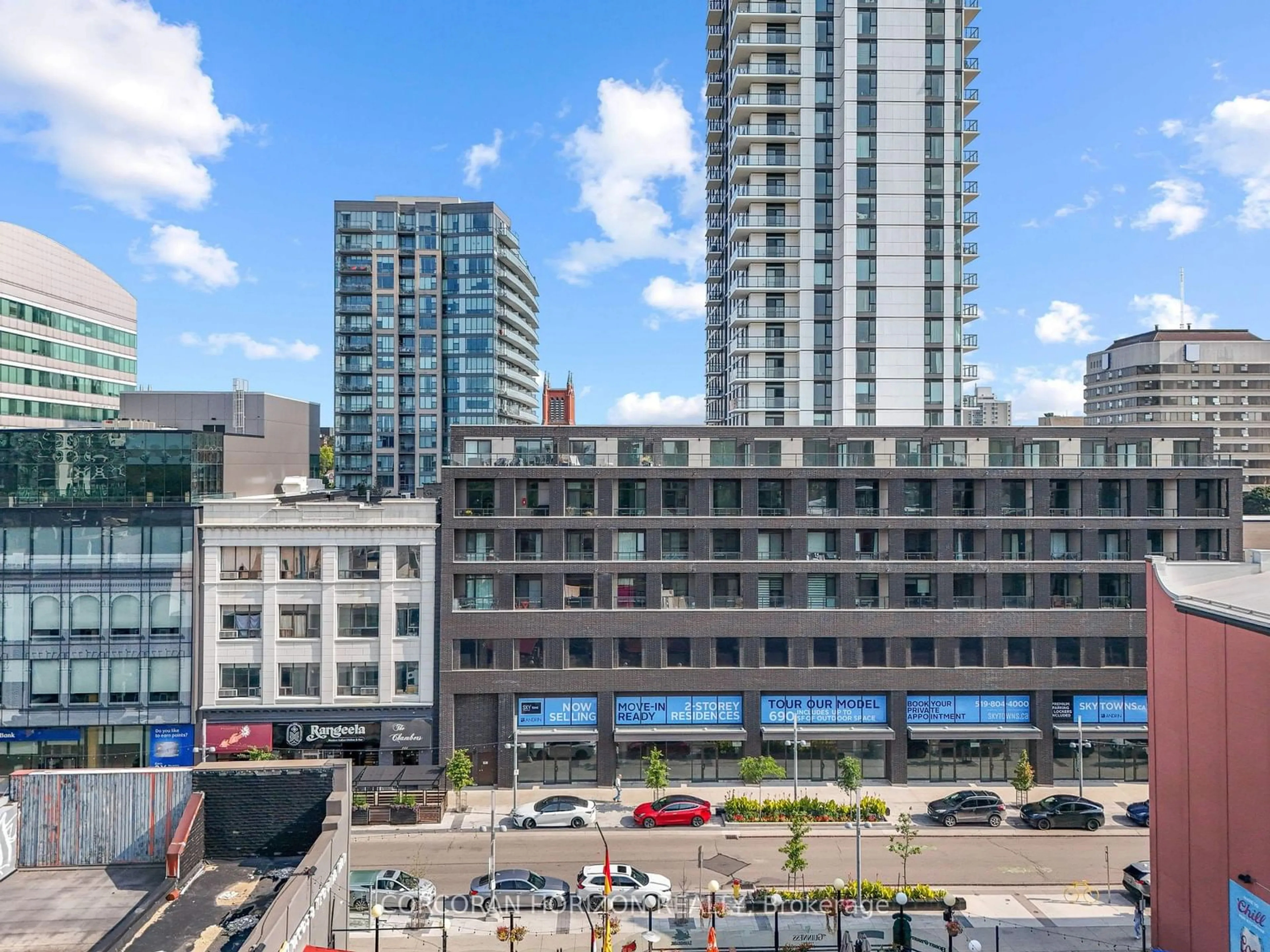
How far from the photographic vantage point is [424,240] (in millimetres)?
122750

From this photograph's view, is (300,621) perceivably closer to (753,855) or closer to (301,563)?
(301,563)

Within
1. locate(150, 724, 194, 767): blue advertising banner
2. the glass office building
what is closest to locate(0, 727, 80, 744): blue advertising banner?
locate(150, 724, 194, 767): blue advertising banner

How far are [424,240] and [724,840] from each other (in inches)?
3972

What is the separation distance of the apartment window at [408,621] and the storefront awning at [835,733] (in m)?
19.6

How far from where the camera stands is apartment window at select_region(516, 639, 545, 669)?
1903 inches

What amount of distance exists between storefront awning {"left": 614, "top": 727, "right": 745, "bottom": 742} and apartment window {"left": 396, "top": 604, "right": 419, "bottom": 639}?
39.4ft

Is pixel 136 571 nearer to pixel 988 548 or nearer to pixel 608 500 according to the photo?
pixel 608 500

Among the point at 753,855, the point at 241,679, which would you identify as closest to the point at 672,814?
the point at 753,855

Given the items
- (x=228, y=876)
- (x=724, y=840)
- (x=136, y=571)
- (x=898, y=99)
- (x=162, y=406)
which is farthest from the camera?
(x=162, y=406)

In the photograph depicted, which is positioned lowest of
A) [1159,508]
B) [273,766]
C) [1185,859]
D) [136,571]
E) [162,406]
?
[1185,859]

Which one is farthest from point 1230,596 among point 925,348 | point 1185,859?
point 925,348

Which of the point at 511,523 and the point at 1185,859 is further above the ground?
the point at 511,523

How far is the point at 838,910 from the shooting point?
29406mm

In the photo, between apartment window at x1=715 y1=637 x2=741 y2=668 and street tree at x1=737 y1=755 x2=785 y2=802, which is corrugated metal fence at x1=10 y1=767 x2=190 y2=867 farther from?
apartment window at x1=715 y1=637 x2=741 y2=668
